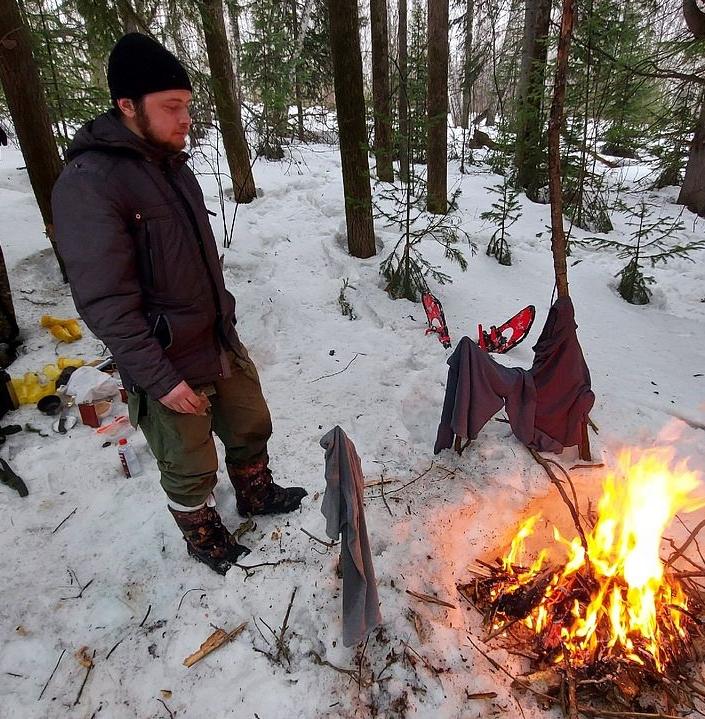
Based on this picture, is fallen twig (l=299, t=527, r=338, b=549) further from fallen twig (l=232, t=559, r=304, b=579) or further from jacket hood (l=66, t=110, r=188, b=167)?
jacket hood (l=66, t=110, r=188, b=167)

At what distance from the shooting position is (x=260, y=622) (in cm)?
234

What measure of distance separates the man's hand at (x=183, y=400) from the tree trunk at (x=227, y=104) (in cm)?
642

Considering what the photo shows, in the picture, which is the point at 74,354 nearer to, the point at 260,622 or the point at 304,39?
the point at 260,622

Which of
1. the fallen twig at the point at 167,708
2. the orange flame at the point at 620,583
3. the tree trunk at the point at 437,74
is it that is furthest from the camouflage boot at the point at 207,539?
the tree trunk at the point at 437,74

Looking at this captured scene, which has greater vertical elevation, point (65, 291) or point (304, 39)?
point (304, 39)

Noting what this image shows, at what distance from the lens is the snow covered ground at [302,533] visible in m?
2.10

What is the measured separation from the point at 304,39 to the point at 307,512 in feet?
30.7

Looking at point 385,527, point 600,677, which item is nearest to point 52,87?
point 385,527

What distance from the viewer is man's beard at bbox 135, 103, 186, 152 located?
1.87m

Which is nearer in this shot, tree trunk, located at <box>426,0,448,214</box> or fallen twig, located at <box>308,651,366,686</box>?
fallen twig, located at <box>308,651,366,686</box>

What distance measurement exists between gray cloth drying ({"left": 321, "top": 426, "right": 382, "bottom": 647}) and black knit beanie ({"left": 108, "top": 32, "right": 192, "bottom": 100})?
1593 mm

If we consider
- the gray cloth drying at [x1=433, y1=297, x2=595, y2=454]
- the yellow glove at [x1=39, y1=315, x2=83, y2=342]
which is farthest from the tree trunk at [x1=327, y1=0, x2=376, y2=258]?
the gray cloth drying at [x1=433, y1=297, x2=595, y2=454]

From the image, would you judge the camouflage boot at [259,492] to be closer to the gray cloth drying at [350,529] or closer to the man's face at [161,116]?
the gray cloth drying at [350,529]

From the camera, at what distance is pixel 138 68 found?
5.84 ft
